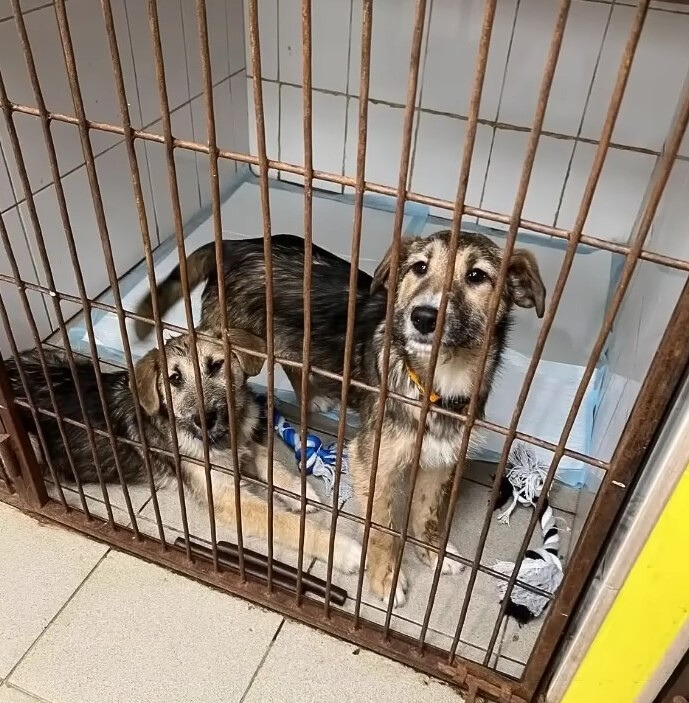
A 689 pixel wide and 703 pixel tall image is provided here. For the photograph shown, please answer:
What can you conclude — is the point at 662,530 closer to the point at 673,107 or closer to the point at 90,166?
the point at 90,166

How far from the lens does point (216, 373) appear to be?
1.80 m

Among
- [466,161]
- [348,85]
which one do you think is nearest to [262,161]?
[466,161]

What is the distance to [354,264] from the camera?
100cm

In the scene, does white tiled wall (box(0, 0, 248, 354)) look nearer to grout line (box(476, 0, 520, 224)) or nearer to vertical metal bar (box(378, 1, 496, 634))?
grout line (box(476, 0, 520, 224))

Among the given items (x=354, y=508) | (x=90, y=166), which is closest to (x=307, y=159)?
(x=90, y=166)

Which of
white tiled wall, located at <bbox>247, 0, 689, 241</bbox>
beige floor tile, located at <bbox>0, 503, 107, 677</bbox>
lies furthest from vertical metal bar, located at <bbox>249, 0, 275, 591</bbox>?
white tiled wall, located at <bbox>247, 0, 689, 241</bbox>

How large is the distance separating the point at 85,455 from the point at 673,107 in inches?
91.1

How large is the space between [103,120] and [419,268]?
4.75 feet

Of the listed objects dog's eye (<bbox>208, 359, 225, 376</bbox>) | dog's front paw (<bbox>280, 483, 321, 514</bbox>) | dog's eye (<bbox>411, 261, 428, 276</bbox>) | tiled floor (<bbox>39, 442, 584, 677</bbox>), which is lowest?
dog's front paw (<bbox>280, 483, 321, 514</bbox>)

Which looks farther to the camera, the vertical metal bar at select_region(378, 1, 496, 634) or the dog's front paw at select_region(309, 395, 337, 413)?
the dog's front paw at select_region(309, 395, 337, 413)

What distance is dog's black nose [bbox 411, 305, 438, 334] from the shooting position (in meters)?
1.39

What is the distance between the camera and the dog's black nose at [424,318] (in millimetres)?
1392

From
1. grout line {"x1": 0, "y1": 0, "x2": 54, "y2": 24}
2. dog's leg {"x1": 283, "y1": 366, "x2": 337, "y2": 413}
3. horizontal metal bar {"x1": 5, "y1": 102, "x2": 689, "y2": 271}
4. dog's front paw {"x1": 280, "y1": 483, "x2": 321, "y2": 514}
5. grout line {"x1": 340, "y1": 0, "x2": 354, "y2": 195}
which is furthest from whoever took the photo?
grout line {"x1": 340, "y1": 0, "x2": 354, "y2": 195}

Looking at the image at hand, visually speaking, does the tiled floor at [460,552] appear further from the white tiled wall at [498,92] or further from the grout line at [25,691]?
the white tiled wall at [498,92]
